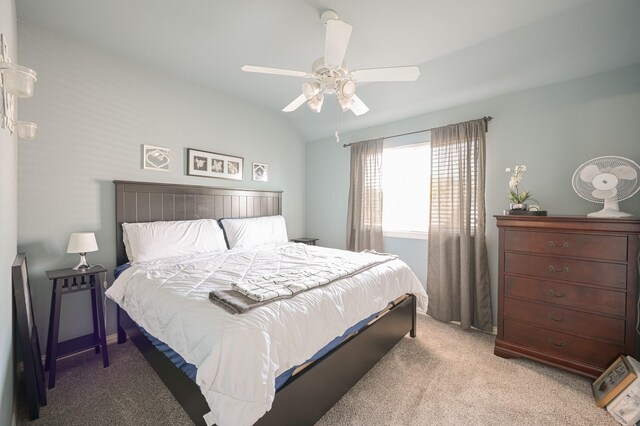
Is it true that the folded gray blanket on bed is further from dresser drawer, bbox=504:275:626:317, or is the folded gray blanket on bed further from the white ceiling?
the white ceiling

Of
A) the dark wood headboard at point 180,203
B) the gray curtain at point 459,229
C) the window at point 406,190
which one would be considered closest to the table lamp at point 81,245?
the dark wood headboard at point 180,203

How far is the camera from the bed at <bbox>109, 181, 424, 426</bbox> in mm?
1339

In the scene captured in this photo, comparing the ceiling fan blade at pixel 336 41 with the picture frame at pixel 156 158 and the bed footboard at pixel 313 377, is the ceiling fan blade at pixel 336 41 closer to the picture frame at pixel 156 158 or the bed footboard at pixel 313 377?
the bed footboard at pixel 313 377

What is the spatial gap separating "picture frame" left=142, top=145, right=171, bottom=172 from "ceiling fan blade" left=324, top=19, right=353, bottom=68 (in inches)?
84.8

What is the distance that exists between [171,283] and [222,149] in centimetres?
216

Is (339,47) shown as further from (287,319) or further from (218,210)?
(218,210)

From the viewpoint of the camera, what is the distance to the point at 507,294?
2.27 m

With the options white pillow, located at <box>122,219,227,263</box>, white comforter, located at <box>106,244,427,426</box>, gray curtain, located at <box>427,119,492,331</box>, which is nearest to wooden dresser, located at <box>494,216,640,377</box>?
gray curtain, located at <box>427,119,492,331</box>

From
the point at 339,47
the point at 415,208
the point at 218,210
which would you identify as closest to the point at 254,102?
the point at 218,210

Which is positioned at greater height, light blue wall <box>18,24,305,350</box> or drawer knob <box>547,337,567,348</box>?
light blue wall <box>18,24,305,350</box>

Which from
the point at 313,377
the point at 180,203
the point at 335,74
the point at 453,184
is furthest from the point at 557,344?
the point at 180,203

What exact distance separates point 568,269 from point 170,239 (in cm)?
352

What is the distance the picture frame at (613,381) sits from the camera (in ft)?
5.29

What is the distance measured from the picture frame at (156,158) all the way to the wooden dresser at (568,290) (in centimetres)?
347
